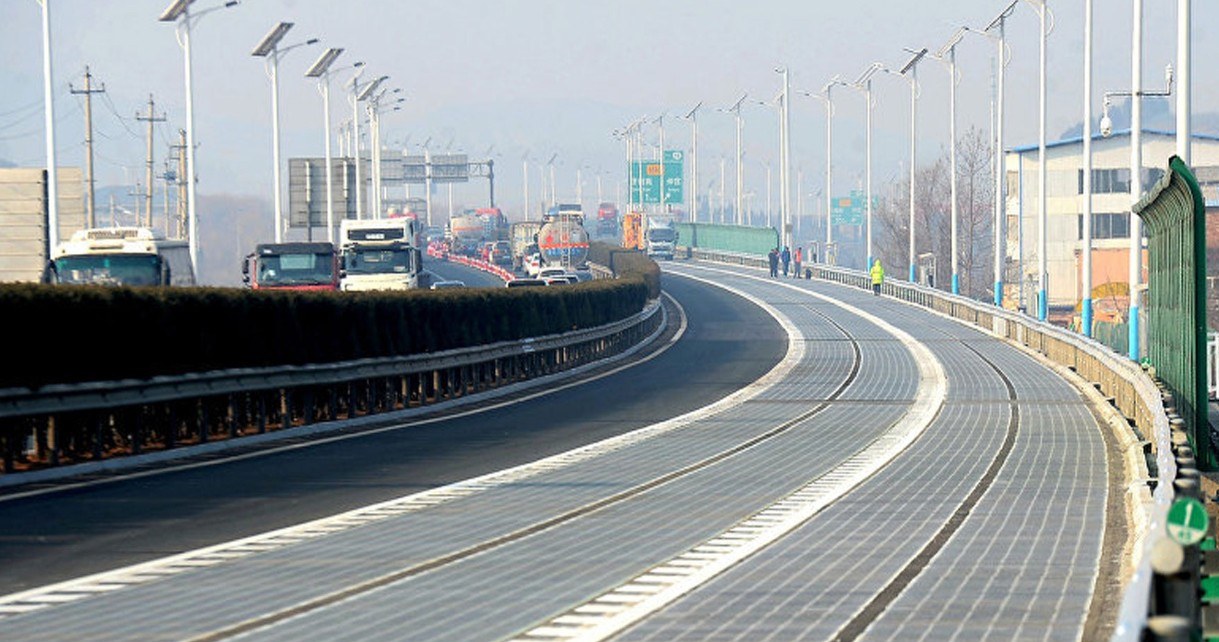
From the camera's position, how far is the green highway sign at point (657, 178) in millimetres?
165750

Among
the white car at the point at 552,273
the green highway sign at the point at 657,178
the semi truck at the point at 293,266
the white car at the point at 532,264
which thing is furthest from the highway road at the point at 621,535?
the green highway sign at the point at 657,178

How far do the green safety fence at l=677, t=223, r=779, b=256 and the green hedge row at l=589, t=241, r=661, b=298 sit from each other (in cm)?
1123

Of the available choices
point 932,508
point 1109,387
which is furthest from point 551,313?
point 932,508

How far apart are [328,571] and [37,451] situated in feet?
30.9

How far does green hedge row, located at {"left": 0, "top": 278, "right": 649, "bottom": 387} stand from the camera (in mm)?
22438

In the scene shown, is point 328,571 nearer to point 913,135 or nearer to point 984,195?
point 913,135

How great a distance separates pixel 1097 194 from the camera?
121750mm

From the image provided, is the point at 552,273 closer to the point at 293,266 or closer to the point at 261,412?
the point at 293,266

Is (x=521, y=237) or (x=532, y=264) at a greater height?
(x=521, y=237)

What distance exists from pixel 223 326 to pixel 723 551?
13.8 metres

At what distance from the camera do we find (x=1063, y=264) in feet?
403

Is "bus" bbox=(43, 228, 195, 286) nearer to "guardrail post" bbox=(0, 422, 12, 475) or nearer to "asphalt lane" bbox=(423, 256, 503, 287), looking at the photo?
"guardrail post" bbox=(0, 422, 12, 475)

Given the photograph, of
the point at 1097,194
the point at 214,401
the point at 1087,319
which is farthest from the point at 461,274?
the point at 214,401

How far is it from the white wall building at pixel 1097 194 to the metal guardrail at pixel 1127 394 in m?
34.9
